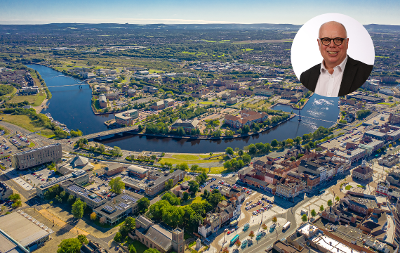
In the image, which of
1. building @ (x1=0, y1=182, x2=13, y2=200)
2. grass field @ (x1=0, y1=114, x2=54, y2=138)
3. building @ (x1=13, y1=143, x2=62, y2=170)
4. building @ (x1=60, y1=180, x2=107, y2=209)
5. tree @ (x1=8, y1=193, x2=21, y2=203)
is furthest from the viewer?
grass field @ (x1=0, y1=114, x2=54, y2=138)

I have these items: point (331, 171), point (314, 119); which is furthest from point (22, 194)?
point (314, 119)

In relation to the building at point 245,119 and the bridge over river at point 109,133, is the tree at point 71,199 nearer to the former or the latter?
the bridge over river at point 109,133

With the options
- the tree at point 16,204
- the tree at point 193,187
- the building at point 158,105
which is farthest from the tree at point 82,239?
the building at point 158,105

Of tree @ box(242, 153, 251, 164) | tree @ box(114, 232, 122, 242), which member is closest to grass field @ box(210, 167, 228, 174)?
tree @ box(242, 153, 251, 164)

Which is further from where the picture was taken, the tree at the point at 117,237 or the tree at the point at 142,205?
the tree at the point at 142,205

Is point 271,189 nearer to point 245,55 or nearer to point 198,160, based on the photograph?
point 198,160

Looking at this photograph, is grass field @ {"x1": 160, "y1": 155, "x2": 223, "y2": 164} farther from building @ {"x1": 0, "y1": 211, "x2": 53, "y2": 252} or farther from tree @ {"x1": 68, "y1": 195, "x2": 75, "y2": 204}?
building @ {"x1": 0, "y1": 211, "x2": 53, "y2": 252}
